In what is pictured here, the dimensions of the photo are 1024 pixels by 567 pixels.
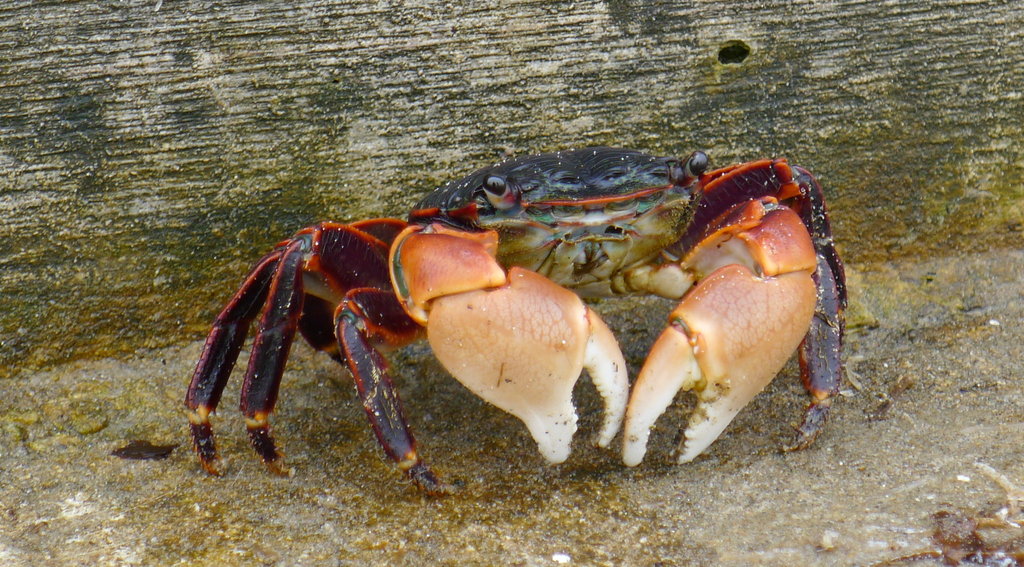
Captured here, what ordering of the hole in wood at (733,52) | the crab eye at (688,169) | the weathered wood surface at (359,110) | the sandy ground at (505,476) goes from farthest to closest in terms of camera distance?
the hole in wood at (733,52), the weathered wood surface at (359,110), the crab eye at (688,169), the sandy ground at (505,476)

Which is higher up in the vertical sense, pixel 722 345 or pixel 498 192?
pixel 498 192

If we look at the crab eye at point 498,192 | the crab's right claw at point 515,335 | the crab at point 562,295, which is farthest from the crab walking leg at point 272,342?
the crab eye at point 498,192

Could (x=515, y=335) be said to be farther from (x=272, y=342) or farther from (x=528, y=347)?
(x=272, y=342)

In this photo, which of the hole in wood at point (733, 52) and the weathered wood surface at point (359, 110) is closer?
the weathered wood surface at point (359, 110)

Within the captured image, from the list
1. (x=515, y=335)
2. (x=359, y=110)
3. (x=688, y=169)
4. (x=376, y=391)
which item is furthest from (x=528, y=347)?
(x=359, y=110)

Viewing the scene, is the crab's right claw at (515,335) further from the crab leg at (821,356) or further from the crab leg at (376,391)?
the crab leg at (821,356)

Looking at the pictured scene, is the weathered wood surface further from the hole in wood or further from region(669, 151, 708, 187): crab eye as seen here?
region(669, 151, 708, 187): crab eye

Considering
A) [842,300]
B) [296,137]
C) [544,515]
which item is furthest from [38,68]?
[842,300]
